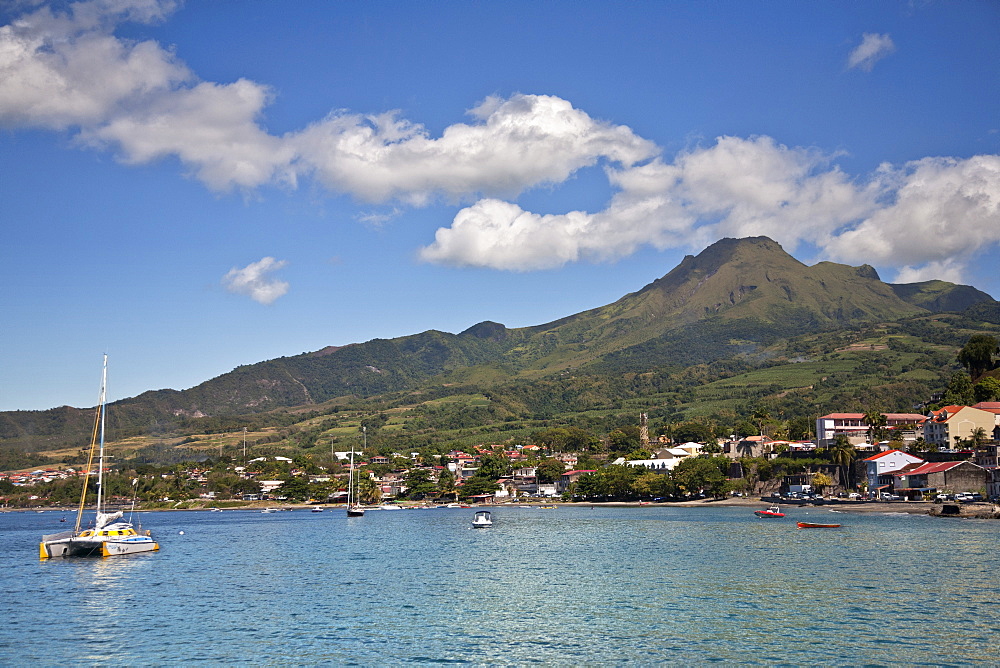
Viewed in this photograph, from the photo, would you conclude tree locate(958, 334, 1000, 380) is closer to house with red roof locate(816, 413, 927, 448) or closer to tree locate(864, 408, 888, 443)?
house with red roof locate(816, 413, 927, 448)

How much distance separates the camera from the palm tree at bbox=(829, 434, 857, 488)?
12925 cm

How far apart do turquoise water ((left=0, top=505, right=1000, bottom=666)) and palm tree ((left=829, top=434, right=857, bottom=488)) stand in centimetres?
5745

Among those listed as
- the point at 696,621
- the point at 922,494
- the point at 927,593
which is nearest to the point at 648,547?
the point at 927,593

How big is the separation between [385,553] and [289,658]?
38.9m

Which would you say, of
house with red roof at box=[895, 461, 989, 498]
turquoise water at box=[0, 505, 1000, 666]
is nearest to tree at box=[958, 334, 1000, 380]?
house with red roof at box=[895, 461, 989, 498]

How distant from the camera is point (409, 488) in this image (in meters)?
175

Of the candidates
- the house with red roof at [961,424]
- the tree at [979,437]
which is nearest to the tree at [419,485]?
the house with red roof at [961,424]

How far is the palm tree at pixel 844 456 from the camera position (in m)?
129

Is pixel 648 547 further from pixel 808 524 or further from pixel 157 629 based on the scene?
pixel 157 629

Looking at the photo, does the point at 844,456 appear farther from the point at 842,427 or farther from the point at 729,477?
the point at 842,427

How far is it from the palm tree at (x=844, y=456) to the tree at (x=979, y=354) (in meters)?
34.7

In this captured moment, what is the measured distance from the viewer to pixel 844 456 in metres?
129

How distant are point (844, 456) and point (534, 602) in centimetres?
10435

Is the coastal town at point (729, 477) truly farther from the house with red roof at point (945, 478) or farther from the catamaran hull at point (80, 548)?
the catamaran hull at point (80, 548)
